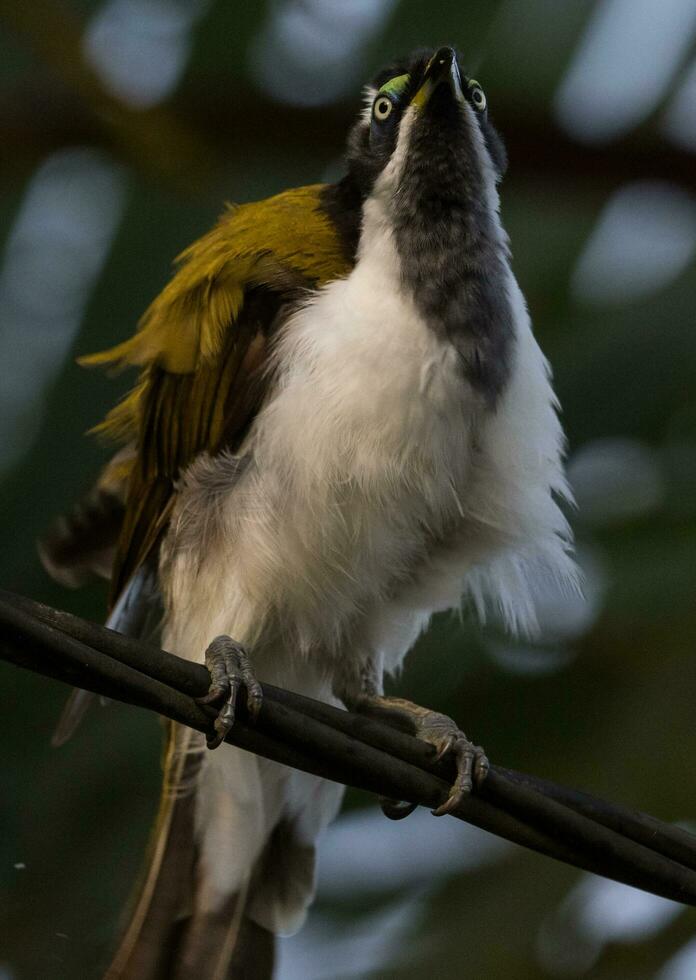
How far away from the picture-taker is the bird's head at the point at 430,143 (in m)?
3.06

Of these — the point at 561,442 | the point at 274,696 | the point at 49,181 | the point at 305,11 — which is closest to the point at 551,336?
the point at 561,442

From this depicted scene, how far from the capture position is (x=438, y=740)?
2.82 meters

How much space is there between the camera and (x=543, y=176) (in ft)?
13.2

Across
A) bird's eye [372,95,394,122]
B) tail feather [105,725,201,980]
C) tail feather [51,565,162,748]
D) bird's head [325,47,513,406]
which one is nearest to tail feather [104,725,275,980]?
tail feather [105,725,201,980]

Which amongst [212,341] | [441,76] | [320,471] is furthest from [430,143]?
[320,471]

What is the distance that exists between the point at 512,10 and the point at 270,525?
1.82 m

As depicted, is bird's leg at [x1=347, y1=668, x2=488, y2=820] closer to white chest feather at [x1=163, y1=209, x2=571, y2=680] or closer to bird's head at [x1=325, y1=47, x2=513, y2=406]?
white chest feather at [x1=163, y1=209, x2=571, y2=680]

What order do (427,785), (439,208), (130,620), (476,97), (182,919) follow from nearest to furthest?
(427,785)
(439,208)
(476,97)
(182,919)
(130,620)

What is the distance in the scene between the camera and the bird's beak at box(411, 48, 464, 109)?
10.0 ft

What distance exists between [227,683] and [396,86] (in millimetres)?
1375

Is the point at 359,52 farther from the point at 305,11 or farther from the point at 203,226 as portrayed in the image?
the point at 203,226

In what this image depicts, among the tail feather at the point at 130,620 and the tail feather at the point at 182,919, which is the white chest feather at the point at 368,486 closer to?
the tail feather at the point at 130,620

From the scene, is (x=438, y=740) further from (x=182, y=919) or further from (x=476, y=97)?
(x=476, y=97)

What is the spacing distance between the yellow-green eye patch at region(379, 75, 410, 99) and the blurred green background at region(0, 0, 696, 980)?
75cm
